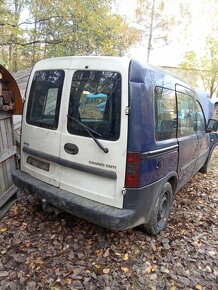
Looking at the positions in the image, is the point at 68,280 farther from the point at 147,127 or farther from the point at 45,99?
the point at 45,99

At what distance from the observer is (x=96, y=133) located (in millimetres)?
2623

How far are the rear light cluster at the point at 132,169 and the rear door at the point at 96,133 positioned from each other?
0.05 metres

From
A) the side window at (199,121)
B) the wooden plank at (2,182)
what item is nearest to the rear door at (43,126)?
the wooden plank at (2,182)

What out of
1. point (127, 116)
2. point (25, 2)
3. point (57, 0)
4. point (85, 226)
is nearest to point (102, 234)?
point (85, 226)

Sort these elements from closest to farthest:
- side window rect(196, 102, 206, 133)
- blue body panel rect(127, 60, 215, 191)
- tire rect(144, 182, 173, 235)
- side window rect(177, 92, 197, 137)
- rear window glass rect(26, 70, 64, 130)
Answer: blue body panel rect(127, 60, 215, 191) → rear window glass rect(26, 70, 64, 130) → tire rect(144, 182, 173, 235) → side window rect(177, 92, 197, 137) → side window rect(196, 102, 206, 133)

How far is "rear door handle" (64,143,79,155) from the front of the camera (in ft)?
9.09

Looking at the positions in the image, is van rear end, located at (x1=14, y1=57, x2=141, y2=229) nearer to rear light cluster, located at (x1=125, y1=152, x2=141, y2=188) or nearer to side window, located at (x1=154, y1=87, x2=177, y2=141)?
rear light cluster, located at (x1=125, y1=152, x2=141, y2=188)

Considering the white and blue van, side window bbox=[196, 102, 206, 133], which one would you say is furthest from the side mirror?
the white and blue van

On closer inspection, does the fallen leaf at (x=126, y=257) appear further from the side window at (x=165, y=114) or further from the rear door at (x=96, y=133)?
the side window at (x=165, y=114)

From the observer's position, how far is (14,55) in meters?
14.5

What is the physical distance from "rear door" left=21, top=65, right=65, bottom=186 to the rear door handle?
0.45 ft

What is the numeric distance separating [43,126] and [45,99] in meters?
0.36

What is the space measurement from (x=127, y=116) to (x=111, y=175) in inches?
25.7

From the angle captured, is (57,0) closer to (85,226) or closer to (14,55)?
(14,55)
